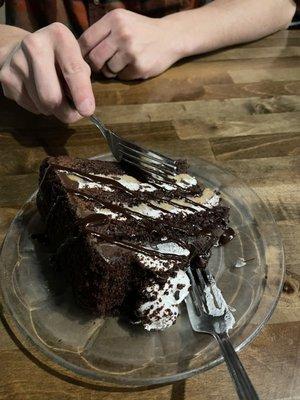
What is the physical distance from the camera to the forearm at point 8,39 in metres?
1.26

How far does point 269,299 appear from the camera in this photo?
81 cm

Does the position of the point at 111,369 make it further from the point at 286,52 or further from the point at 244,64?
the point at 286,52

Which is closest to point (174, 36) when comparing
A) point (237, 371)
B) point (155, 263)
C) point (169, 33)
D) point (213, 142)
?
point (169, 33)

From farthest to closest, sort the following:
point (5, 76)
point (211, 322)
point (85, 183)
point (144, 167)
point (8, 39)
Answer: point (8, 39), point (5, 76), point (144, 167), point (85, 183), point (211, 322)

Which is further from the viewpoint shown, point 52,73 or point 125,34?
point 125,34

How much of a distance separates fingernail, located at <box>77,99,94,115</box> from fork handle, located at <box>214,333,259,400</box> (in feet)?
1.89

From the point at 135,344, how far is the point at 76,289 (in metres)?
0.14

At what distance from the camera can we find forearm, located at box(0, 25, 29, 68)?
1262mm

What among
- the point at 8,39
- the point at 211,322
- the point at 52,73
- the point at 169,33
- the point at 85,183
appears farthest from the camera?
the point at 169,33

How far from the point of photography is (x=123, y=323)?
2.60 feet

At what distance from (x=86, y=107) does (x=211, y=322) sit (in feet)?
1.83

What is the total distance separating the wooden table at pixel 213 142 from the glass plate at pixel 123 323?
4cm

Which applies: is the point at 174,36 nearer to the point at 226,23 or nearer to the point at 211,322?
the point at 226,23

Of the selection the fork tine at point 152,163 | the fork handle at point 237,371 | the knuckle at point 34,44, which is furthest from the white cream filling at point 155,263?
the knuckle at point 34,44
